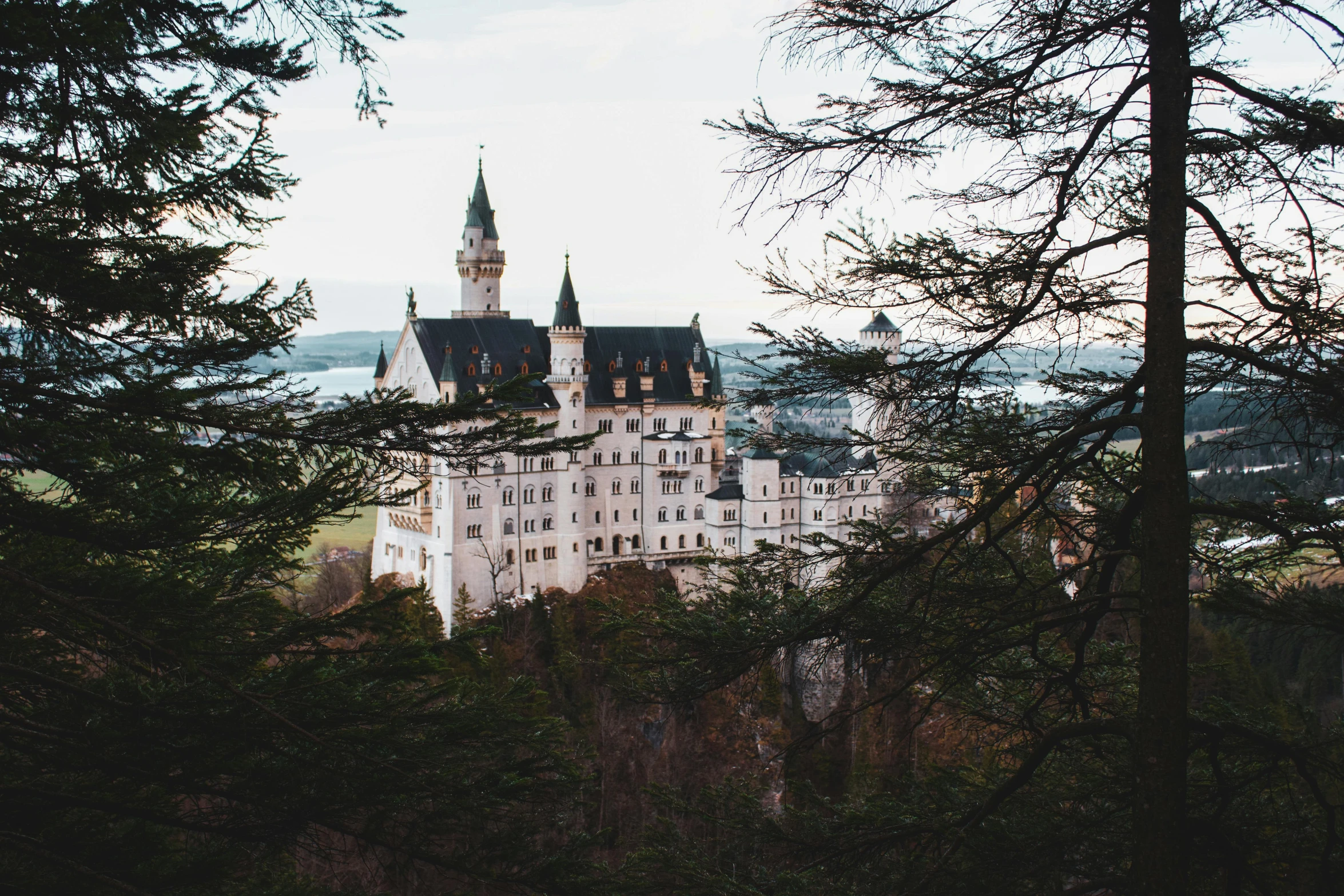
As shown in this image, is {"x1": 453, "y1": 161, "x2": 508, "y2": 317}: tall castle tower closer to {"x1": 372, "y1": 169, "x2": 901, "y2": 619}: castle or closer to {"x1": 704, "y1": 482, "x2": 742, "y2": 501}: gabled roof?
{"x1": 372, "y1": 169, "x2": 901, "y2": 619}: castle

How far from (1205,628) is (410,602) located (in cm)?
3608

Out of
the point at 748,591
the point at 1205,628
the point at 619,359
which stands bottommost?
the point at 1205,628

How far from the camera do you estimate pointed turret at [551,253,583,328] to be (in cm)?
5738

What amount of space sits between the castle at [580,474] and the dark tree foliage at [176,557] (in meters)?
43.8

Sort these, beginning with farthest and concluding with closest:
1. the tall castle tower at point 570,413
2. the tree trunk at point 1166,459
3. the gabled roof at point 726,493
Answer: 1. the gabled roof at point 726,493
2. the tall castle tower at point 570,413
3. the tree trunk at point 1166,459

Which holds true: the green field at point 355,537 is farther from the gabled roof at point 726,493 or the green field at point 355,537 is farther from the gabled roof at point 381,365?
the gabled roof at point 726,493

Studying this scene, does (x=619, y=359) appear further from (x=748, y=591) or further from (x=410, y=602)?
(x=748, y=591)

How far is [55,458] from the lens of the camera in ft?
18.8

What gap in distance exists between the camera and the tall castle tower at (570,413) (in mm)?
55688

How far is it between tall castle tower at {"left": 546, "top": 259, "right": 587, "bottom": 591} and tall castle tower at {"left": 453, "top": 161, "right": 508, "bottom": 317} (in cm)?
594

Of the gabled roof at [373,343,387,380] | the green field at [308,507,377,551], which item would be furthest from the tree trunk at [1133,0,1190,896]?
the green field at [308,507,377,551]

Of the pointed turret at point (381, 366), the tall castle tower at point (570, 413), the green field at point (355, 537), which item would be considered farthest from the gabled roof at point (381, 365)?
the green field at point (355, 537)

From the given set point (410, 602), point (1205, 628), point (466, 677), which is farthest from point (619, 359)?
point (466, 677)

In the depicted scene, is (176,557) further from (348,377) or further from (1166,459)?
(348,377)
